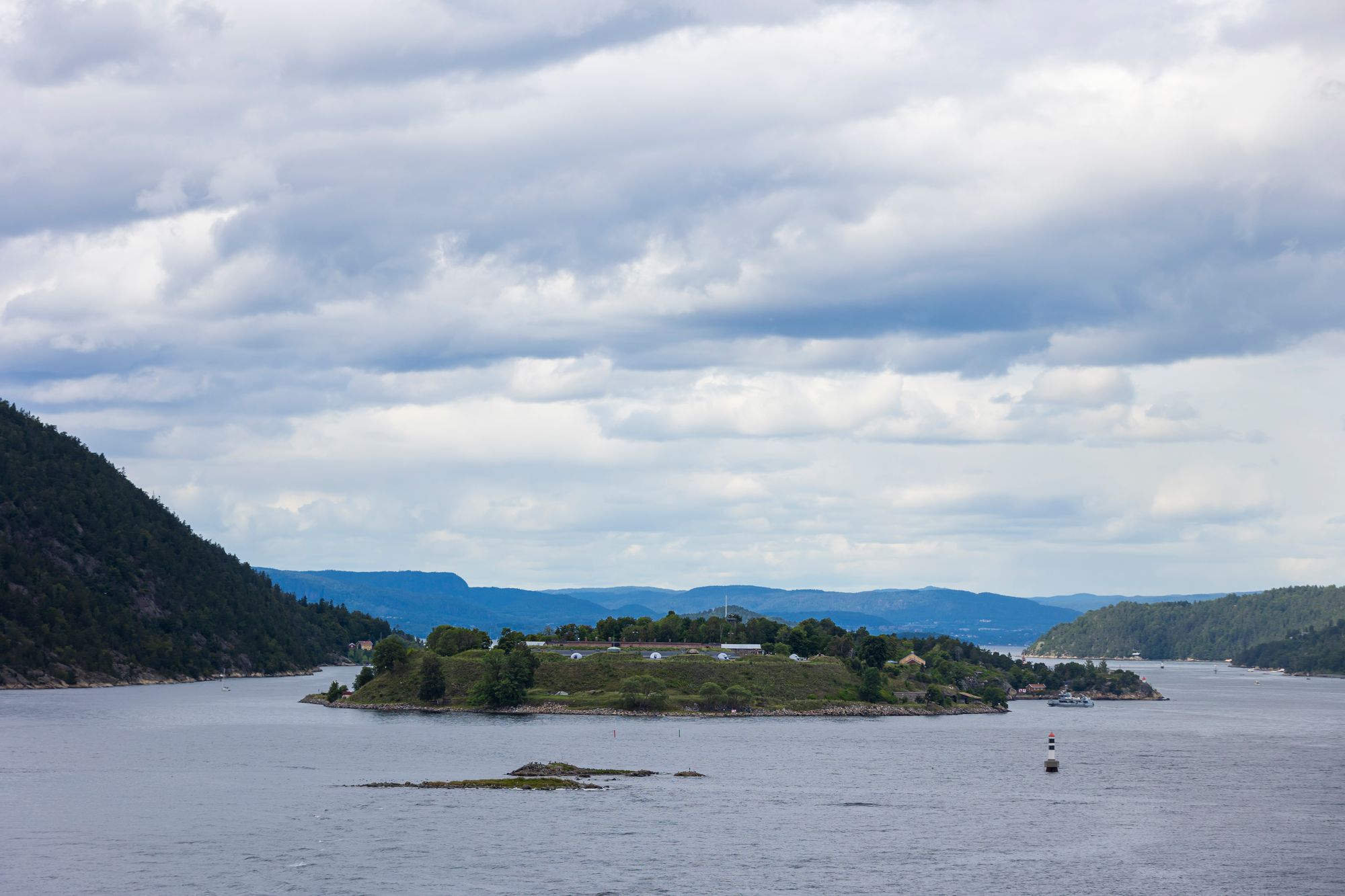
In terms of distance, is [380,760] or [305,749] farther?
[305,749]

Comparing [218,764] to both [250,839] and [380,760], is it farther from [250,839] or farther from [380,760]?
[250,839]

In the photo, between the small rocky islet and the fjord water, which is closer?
the fjord water

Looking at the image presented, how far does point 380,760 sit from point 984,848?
88.9m

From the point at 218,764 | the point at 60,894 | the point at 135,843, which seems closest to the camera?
the point at 60,894

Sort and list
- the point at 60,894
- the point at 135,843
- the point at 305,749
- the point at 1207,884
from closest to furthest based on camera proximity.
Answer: the point at 60,894 → the point at 1207,884 → the point at 135,843 → the point at 305,749

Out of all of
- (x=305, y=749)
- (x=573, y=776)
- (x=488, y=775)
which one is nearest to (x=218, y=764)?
(x=305, y=749)

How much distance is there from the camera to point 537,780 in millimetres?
151250

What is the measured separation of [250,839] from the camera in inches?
4700

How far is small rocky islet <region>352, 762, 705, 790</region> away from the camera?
148m

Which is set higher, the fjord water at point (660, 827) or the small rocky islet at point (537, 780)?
the small rocky islet at point (537, 780)

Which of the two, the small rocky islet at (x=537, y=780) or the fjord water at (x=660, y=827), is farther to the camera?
the small rocky islet at (x=537, y=780)

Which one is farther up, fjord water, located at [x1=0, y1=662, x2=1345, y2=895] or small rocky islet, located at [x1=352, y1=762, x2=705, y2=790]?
small rocky islet, located at [x1=352, y1=762, x2=705, y2=790]

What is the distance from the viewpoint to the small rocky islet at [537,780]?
148000 mm

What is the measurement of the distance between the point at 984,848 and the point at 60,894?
76.4 m
